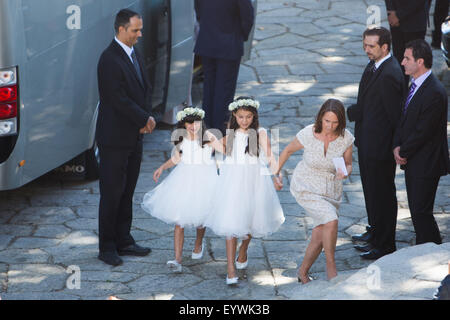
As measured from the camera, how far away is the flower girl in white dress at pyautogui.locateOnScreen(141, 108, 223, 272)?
21.1ft

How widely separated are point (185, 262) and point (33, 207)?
6.30ft

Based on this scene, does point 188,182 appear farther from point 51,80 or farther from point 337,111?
point 51,80

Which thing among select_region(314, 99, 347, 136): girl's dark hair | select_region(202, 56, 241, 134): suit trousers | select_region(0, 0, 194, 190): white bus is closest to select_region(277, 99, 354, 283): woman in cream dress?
select_region(314, 99, 347, 136): girl's dark hair

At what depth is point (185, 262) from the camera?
6715 mm

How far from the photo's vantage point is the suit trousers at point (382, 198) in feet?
21.9

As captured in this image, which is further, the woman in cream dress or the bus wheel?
the bus wheel

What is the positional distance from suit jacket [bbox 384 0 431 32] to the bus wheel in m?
3.96

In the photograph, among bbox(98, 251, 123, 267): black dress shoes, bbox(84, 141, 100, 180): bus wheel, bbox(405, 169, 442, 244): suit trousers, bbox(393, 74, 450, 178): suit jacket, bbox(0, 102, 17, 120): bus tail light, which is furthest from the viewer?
bbox(84, 141, 100, 180): bus wheel

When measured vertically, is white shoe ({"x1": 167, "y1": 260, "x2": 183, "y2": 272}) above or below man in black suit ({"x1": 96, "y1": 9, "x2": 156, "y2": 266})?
below

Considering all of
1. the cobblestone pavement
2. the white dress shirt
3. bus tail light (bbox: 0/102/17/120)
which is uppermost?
the white dress shirt

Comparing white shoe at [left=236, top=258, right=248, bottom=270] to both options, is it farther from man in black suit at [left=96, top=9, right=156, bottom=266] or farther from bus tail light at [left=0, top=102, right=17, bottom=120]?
bus tail light at [left=0, top=102, right=17, bottom=120]

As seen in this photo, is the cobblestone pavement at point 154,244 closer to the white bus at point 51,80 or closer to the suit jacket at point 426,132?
the white bus at point 51,80

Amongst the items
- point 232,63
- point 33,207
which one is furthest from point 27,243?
point 232,63
